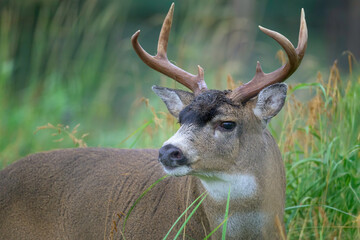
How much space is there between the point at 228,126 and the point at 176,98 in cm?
60

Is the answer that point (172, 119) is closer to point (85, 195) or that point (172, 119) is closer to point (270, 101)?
point (85, 195)

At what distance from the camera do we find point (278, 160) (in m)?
4.16

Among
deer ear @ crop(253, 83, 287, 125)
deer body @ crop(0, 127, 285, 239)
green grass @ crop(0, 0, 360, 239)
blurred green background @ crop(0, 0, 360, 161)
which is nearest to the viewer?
deer ear @ crop(253, 83, 287, 125)

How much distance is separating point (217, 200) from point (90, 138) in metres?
4.25

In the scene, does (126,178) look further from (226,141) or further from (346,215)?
(346,215)

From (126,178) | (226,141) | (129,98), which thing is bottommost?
(129,98)

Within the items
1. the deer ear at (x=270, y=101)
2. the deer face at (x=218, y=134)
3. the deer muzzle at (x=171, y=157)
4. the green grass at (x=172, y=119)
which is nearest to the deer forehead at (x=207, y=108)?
the deer face at (x=218, y=134)

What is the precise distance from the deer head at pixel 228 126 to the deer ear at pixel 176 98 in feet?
0.74

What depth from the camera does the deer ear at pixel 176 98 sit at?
439 cm

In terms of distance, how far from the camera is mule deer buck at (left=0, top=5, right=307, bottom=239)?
3902 millimetres

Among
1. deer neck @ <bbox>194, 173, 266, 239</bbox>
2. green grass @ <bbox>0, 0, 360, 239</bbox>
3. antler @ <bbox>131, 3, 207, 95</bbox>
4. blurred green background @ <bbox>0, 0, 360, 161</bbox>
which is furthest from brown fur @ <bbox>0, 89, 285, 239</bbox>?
blurred green background @ <bbox>0, 0, 360, 161</bbox>

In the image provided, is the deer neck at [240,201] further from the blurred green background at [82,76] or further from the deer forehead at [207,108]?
the blurred green background at [82,76]

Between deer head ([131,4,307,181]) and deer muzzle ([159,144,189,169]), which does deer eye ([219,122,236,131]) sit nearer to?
deer head ([131,4,307,181])

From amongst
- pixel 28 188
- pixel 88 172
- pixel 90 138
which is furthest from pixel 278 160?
pixel 90 138
